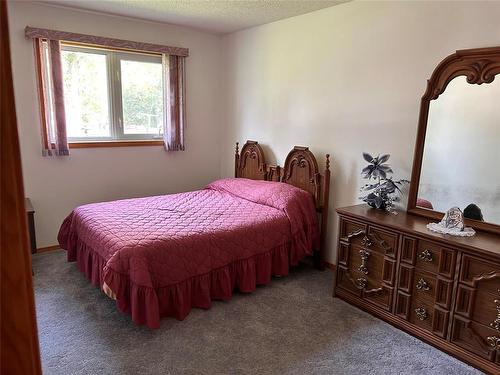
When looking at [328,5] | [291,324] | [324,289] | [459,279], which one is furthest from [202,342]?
[328,5]

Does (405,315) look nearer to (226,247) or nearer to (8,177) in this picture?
(226,247)

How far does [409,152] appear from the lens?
2.81 metres

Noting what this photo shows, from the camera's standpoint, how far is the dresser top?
6.76ft

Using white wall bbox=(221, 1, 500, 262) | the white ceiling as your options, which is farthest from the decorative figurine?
the white ceiling

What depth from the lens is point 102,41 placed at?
370 centimetres

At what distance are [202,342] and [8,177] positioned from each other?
2.02m

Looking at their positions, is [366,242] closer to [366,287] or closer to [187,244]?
[366,287]

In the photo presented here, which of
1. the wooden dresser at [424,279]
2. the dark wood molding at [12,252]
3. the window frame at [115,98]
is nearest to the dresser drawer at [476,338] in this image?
the wooden dresser at [424,279]

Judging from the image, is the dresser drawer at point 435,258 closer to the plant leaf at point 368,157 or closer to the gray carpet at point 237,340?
the gray carpet at point 237,340

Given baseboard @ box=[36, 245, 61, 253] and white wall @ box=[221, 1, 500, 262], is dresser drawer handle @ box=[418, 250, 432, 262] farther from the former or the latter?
baseboard @ box=[36, 245, 61, 253]

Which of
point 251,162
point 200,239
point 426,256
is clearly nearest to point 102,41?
point 251,162

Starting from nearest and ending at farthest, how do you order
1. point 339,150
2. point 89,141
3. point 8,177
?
point 8,177 → point 339,150 → point 89,141

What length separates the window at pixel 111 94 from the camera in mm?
3725

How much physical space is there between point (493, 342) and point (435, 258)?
517mm
